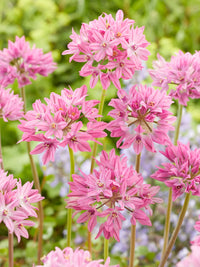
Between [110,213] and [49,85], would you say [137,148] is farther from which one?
[49,85]

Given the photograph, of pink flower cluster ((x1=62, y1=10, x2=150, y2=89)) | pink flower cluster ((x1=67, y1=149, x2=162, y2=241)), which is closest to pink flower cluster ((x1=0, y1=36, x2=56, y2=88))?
pink flower cluster ((x1=62, y1=10, x2=150, y2=89))

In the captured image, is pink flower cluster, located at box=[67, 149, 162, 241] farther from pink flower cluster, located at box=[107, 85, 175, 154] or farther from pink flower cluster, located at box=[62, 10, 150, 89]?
pink flower cluster, located at box=[62, 10, 150, 89]

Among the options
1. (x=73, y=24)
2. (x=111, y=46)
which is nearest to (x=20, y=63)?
(x=111, y=46)

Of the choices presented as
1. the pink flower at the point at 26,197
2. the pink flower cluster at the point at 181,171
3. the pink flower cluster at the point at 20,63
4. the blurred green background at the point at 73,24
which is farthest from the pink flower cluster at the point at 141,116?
A: the blurred green background at the point at 73,24

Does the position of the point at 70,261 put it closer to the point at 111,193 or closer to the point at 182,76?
the point at 111,193

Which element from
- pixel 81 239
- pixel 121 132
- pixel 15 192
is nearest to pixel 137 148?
pixel 121 132

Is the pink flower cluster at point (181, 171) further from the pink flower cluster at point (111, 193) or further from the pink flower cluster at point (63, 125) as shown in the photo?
the pink flower cluster at point (63, 125)

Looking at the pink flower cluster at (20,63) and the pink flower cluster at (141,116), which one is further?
the pink flower cluster at (20,63)

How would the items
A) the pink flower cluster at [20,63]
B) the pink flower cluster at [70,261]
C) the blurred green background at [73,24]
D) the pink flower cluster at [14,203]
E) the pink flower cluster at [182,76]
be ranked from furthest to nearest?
the blurred green background at [73,24]
the pink flower cluster at [20,63]
the pink flower cluster at [182,76]
the pink flower cluster at [14,203]
the pink flower cluster at [70,261]
